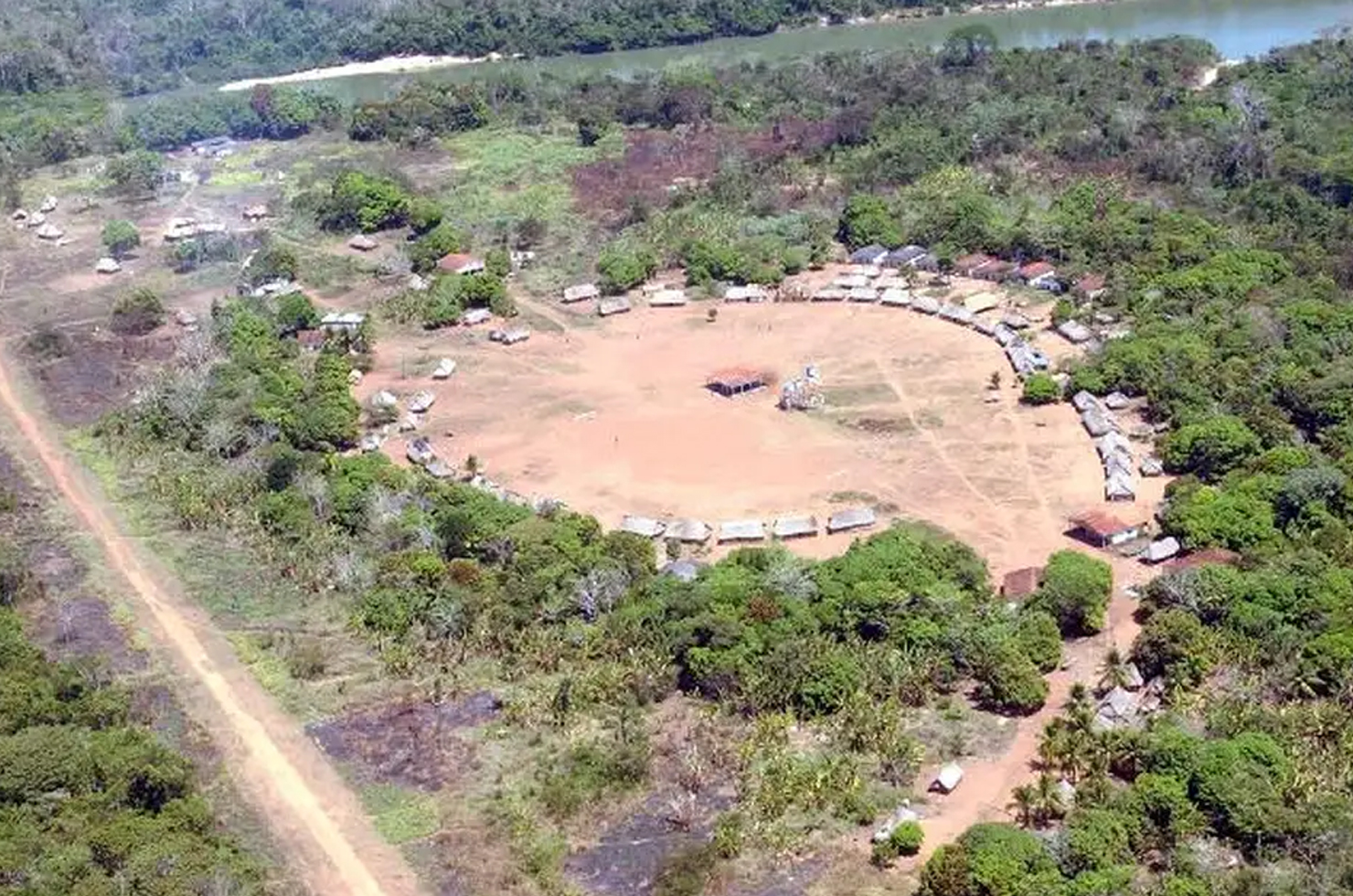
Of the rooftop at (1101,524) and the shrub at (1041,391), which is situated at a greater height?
the rooftop at (1101,524)

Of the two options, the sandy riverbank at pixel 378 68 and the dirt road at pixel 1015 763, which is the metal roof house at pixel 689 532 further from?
the sandy riverbank at pixel 378 68

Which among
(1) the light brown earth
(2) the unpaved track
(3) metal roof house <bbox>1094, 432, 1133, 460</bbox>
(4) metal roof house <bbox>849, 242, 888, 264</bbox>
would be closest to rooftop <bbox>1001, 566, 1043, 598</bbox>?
(1) the light brown earth

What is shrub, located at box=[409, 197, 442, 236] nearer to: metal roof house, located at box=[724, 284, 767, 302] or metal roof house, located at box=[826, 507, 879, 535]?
metal roof house, located at box=[724, 284, 767, 302]

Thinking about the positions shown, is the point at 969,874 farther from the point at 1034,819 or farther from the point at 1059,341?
the point at 1059,341

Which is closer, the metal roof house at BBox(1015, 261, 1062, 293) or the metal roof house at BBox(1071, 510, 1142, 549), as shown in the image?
the metal roof house at BBox(1071, 510, 1142, 549)

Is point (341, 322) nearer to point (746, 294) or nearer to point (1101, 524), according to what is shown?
point (746, 294)

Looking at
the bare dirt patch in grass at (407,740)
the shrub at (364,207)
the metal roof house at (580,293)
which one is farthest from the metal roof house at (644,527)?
the shrub at (364,207)
